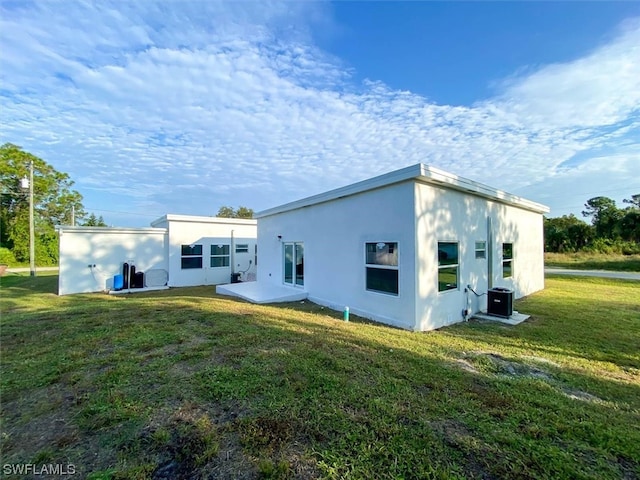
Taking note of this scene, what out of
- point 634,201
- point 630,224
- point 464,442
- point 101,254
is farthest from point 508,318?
point 634,201

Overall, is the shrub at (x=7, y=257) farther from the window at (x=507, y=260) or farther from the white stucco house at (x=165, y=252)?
the window at (x=507, y=260)

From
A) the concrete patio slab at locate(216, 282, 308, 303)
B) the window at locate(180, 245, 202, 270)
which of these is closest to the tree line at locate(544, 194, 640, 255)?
the concrete patio slab at locate(216, 282, 308, 303)

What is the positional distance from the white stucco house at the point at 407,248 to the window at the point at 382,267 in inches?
1.0

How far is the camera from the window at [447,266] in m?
6.73

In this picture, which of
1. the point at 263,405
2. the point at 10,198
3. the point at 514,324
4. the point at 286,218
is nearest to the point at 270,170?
the point at 286,218

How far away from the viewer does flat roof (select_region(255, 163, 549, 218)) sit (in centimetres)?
598

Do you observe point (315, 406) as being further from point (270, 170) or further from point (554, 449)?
point (270, 170)

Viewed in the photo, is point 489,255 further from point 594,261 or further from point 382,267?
point 594,261

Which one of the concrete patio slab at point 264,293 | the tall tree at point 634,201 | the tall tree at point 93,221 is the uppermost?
the tall tree at point 634,201

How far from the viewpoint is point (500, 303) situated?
7277 mm

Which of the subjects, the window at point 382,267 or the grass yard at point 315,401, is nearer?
the grass yard at point 315,401

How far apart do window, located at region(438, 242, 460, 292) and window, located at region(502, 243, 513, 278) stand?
3.43 m

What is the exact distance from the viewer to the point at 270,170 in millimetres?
18984

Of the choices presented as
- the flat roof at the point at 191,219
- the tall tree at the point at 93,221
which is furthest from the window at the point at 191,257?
the tall tree at the point at 93,221
